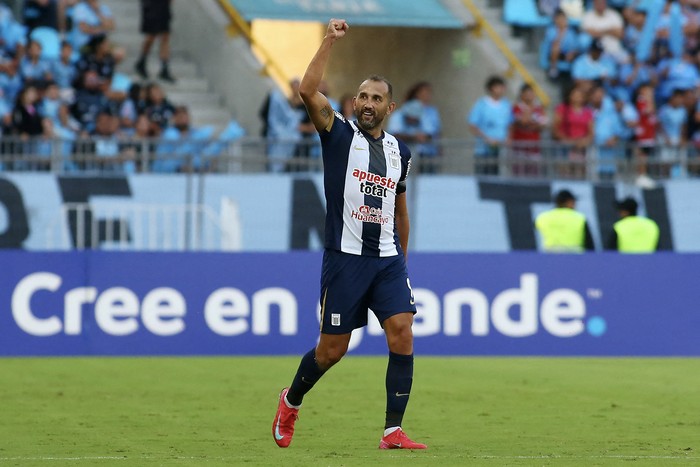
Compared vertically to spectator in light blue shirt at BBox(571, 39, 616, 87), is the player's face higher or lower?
lower

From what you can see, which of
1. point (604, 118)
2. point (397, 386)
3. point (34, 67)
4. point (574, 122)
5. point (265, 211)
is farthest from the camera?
point (604, 118)

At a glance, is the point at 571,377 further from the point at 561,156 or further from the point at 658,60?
the point at 658,60

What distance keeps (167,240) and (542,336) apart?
5.03 meters

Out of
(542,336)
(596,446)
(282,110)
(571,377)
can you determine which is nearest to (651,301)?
(542,336)

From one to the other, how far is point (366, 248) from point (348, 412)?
282cm

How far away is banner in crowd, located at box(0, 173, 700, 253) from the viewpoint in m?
18.8

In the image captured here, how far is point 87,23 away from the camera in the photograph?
885 inches

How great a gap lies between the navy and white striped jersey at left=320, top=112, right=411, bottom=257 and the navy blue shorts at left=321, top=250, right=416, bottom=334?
73mm

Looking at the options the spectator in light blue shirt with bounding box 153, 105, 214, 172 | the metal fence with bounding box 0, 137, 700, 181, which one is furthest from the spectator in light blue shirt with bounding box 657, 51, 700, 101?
the spectator in light blue shirt with bounding box 153, 105, 214, 172

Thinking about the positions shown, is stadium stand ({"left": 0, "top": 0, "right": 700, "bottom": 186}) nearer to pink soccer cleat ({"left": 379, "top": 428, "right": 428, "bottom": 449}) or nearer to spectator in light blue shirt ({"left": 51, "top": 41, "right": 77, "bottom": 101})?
spectator in light blue shirt ({"left": 51, "top": 41, "right": 77, "bottom": 101})

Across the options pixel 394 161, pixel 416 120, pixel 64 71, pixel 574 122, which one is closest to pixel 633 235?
pixel 574 122

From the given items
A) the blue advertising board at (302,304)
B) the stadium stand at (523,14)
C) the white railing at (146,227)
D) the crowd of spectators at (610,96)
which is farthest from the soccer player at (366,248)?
the stadium stand at (523,14)

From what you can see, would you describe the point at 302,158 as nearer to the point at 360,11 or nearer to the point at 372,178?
the point at 360,11

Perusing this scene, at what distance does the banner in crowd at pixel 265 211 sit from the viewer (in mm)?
18844
